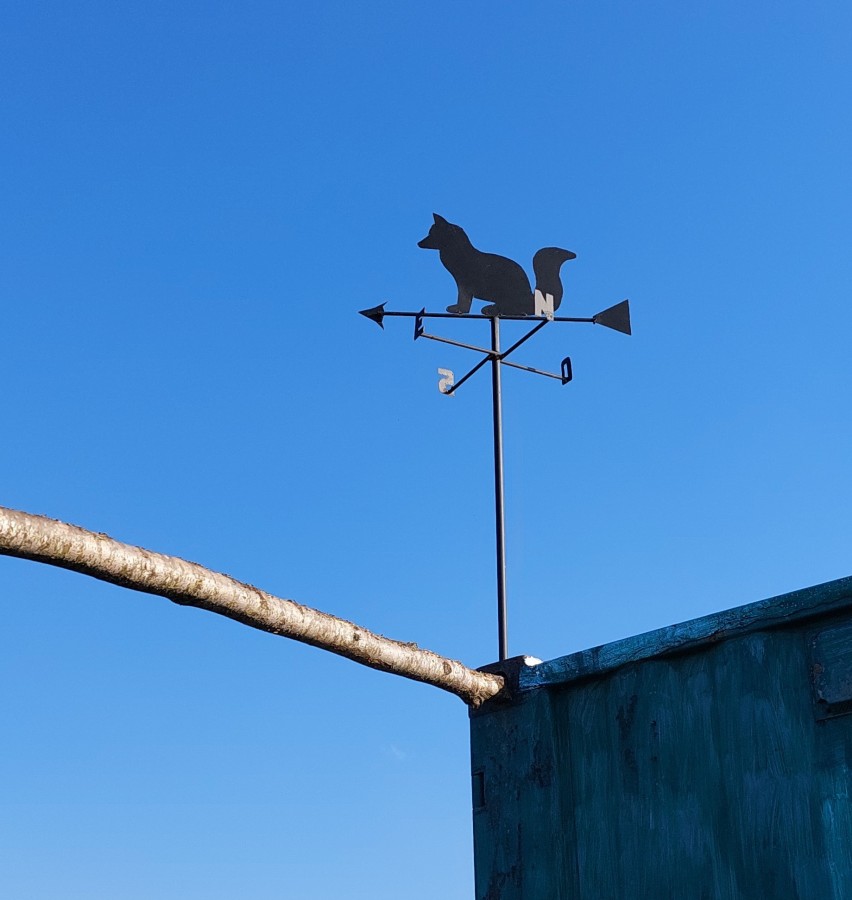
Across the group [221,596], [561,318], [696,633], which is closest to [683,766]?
[696,633]

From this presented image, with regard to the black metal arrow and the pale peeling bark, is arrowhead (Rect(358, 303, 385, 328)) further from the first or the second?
the pale peeling bark

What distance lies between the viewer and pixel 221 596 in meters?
3.05

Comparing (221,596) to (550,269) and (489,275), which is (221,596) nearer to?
(489,275)

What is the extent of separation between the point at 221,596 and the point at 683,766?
1.38 m

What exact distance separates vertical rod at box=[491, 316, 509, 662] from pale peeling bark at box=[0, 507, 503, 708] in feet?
1.27

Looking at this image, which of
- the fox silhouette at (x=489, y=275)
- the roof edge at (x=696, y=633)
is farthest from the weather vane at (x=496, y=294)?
the roof edge at (x=696, y=633)

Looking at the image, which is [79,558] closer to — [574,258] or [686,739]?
[686,739]

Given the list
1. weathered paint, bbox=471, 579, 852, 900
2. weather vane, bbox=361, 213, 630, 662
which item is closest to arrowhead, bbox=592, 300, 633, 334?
weather vane, bbox=361, 213, 630, 662

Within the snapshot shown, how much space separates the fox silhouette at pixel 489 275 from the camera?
19.9ft

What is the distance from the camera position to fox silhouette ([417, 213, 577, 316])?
607 cm

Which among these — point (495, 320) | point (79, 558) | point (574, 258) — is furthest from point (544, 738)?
point (574, 258)

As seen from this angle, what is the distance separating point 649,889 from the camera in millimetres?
3312

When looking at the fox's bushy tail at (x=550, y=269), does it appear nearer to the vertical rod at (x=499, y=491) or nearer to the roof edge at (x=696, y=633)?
the vertical rod at (x=499, y=491)

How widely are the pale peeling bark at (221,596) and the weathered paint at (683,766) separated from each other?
33 cm
